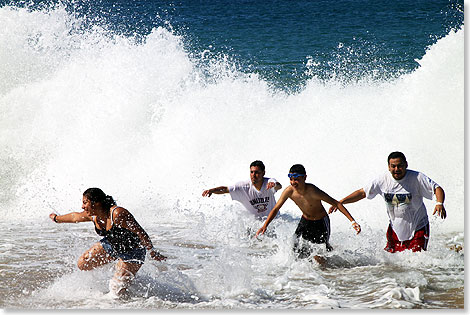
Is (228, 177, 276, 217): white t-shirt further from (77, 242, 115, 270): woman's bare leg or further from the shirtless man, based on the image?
(77, 242, 115, 270): woman's bare leg

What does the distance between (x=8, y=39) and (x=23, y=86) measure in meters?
0.99

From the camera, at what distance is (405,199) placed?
4930 millimetres

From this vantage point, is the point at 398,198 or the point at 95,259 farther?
the point at 398,198

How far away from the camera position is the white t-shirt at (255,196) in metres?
6.35

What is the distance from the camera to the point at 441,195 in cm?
466

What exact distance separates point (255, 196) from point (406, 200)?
6.25 ft

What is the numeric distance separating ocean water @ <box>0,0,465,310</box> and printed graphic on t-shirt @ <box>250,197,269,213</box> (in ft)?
0.77

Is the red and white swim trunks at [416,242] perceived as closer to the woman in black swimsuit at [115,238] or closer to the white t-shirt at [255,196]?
the white t-shirt at [255,196]

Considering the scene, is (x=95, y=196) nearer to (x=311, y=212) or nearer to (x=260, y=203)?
(x=311, y=212)

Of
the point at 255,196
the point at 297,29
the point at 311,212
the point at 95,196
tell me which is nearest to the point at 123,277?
the point at 95,196

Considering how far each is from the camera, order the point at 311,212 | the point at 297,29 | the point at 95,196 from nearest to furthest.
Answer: the point at 95,196 < the point at 311,212 < the point at 297,29

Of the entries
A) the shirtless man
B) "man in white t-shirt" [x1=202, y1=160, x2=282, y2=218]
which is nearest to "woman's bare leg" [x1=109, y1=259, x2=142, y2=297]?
the shirtless man

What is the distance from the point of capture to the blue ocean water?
10273mm

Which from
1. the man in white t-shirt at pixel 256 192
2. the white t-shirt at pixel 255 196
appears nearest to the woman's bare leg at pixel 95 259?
the man in white t-shirt at pixel 256 192
